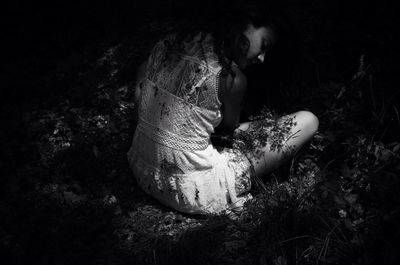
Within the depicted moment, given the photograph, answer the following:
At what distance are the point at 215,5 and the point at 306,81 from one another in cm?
138

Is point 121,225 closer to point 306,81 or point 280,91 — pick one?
point 280,91

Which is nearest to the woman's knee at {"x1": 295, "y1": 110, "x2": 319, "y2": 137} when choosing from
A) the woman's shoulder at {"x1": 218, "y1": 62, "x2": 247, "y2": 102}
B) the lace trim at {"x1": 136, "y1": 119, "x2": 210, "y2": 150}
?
the woman's shoulder at {"x1": 218, "y1": 62, "x2": 247, "y2": 102}

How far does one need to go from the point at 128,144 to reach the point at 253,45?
5.62ft

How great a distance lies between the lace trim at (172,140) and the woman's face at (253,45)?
592 mm

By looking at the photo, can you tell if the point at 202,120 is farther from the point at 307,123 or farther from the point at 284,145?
the point at 307,123

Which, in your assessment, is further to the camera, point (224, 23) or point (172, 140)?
point (172, 140)

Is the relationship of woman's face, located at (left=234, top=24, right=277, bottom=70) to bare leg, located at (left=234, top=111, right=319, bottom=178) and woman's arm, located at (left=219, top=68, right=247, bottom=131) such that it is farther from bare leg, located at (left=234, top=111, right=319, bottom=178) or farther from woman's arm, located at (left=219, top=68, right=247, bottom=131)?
bare leg, located at (left=234, top=111, right=319, bottom=178)

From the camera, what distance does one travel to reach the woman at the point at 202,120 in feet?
8.06

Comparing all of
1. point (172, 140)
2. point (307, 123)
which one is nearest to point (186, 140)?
point (172, 140)

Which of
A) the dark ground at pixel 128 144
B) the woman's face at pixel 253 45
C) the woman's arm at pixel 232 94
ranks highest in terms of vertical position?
the woman's face at pixel 253 45

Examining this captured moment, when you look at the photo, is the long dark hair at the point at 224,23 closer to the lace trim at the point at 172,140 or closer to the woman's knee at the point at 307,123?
the lace trim at the point at 172,140

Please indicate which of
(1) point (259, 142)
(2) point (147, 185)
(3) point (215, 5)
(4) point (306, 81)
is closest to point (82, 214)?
(2) point (147, 185)

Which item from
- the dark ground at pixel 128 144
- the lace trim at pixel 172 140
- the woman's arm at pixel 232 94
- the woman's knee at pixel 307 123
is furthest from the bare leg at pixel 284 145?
the lace trim at pixel 172 140

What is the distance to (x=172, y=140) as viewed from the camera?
2.63 metres
